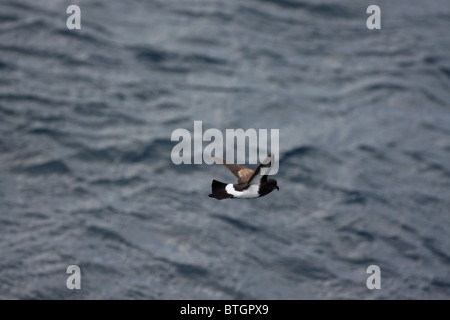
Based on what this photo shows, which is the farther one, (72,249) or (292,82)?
(292,82)

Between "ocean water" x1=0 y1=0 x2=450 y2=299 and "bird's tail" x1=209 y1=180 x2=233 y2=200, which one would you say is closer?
"bird's tail" x1=209 y1=180 x2=233 y2=200

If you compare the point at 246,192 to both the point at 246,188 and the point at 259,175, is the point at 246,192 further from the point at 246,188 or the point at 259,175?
the point at 259,175

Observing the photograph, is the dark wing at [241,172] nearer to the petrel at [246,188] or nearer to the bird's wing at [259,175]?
the petrel at [246,188]

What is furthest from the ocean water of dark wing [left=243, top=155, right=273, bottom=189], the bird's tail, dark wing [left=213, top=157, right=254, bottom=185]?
dark wing [left=243, top=155, right=273, bottom=189]

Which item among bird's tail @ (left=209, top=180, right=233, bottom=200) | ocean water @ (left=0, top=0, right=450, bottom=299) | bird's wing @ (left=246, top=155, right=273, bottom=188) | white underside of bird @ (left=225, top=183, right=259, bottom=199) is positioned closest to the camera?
bird's wing @ (left=246, top=155, right=273, bottom=188)

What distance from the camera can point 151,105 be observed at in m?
29.6

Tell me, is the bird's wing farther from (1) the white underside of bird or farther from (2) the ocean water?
(2) the ocean water

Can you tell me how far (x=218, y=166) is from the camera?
27.4m

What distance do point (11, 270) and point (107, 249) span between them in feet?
11.2

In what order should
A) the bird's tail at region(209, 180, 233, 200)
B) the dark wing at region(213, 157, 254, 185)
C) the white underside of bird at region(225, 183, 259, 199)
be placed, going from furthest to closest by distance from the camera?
the dark wing at region(213, 157, 254, 185) < the white underside of bird at region(225, 183, 259, 199) < the bird's tail at region(209, 180, 233, 200)

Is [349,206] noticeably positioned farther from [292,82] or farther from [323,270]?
[292,82]

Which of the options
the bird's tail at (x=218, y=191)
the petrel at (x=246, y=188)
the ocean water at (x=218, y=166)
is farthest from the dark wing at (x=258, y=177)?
the ocean water at (x=218, y=166)

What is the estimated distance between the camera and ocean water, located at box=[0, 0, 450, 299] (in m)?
24.5

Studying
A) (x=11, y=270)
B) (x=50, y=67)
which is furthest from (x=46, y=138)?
(x=11, y=270)
